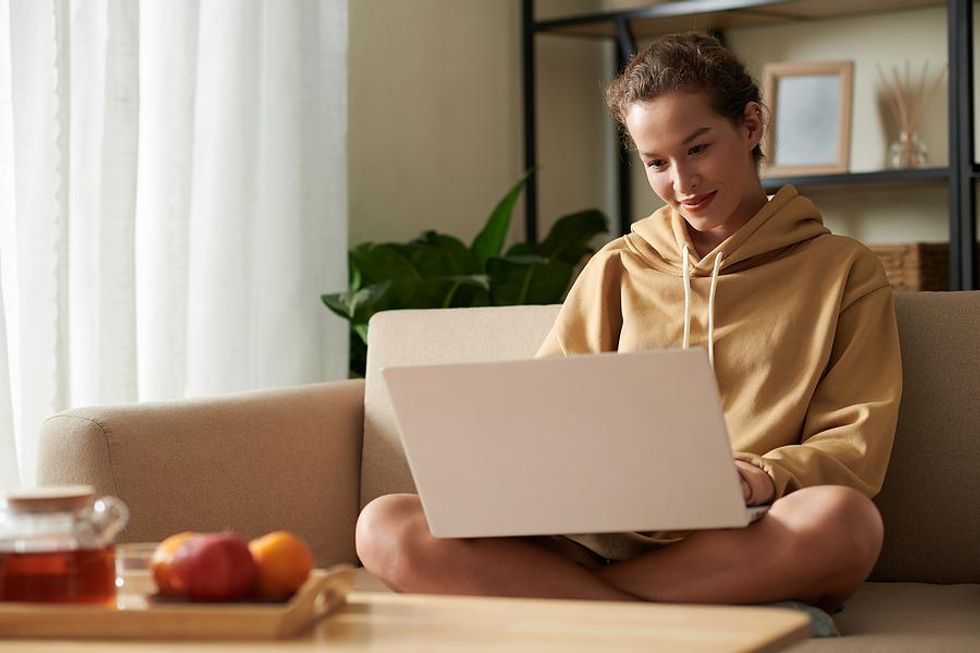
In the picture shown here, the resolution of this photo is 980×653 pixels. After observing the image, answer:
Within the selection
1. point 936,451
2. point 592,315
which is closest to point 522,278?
point 592,315

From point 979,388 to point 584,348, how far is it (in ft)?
1.67

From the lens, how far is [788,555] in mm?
1562

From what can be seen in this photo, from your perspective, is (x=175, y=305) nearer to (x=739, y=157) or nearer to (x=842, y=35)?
(x=739, y=157)

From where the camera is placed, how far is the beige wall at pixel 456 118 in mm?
3387

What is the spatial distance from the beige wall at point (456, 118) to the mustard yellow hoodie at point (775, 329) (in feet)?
4.56

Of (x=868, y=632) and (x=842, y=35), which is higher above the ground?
(x=842, y=35)

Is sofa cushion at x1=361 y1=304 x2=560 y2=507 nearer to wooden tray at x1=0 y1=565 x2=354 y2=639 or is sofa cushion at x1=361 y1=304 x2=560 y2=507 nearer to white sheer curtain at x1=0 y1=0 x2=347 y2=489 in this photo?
white sheer curtain at x1=0 y1=0 x2=347 y2=489

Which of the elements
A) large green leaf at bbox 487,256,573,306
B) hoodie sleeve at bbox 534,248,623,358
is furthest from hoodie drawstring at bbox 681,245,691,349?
large green leaf at bbox 487,256,573,306

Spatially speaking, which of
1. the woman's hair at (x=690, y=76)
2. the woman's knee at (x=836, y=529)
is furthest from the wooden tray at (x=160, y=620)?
the woman's hair at (x=690, y=76)

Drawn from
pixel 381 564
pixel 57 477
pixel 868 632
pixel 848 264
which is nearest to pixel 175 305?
pixel 57 477

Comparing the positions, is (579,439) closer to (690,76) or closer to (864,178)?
(690,76)

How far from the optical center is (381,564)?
1.67 meters

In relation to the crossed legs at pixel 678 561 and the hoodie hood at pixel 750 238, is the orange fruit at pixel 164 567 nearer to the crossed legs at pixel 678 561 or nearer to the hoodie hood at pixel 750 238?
the crossed legs at pixel 678 561

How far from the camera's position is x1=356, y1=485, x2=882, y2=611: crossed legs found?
1563 millimetres
